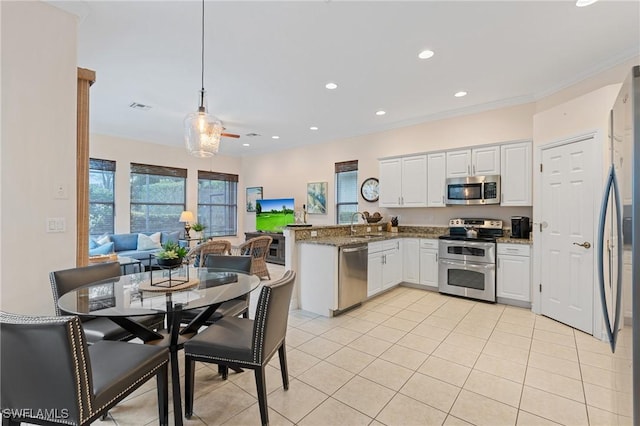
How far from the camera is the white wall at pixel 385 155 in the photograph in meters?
4.41

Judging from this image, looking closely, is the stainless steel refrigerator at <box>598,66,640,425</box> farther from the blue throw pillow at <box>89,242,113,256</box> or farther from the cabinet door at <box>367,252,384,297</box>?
the blue throw pillow at <box>89,242,113,256</box>

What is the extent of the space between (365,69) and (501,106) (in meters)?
2.39

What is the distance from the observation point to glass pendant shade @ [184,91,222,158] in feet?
8.92

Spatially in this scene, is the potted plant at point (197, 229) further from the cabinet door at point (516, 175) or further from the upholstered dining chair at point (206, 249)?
the cabinet door at point (516, 175)

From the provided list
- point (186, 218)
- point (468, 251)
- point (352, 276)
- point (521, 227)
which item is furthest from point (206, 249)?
point (521, 227)

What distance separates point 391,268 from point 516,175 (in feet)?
7.21

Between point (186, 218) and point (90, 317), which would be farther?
point (186, 218)

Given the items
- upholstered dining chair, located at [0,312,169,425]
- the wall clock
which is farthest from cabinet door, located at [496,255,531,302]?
upholstered dining chair, located at [0,312,169,425]

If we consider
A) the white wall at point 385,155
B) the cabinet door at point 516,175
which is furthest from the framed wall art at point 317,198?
the cabinet door at point 516,175

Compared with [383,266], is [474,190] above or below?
above

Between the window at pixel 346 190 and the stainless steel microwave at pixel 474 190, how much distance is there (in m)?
2.07

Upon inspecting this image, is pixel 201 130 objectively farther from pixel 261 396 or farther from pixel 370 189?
pixel 370 189

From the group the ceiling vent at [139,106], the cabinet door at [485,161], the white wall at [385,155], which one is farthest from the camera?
the ceiling vent at [139,106]

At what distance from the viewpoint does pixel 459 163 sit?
14.9 feet
